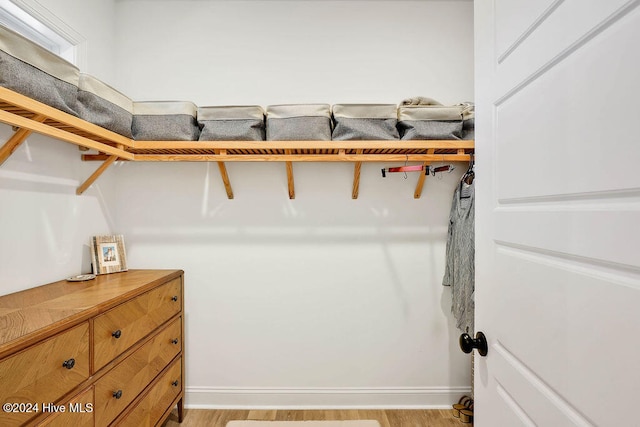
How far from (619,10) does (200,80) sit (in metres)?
2.28

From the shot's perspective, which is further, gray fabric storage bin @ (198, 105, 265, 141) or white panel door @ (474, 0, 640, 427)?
gray fabric storage bin @ (198, 105, 265, 141)

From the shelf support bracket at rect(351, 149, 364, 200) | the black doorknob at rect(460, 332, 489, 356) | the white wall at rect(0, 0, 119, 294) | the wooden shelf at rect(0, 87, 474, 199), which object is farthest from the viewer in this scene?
the shelf support bracket at rect(351, 149, 364, 200)

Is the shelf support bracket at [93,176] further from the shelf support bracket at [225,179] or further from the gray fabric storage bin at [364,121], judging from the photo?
the gray fabric storage bin at [364,121]

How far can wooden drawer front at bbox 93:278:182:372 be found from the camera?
4.47ft

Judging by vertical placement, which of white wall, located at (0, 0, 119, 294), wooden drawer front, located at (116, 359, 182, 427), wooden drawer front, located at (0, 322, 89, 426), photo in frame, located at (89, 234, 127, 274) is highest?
white wall, located at (0, 0, 119, 294)

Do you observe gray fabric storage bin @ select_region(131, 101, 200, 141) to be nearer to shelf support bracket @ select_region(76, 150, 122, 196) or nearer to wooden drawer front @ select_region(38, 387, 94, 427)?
shelf support bracket @ select_region(76, 150, 122, 196)

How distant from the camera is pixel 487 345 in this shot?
96cm

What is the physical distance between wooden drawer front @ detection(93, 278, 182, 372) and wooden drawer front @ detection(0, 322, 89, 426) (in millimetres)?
78

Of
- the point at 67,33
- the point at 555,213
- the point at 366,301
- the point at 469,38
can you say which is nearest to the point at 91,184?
the point at 67,33

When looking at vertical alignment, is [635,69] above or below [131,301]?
above

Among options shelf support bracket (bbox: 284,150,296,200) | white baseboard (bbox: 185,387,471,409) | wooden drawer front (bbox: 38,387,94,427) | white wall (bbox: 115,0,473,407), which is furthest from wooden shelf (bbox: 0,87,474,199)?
white baseboard (bbox: 185,387,471,409)

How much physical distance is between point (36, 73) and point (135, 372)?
1.37 m

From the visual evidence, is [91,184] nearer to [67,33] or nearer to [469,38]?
[67,33]

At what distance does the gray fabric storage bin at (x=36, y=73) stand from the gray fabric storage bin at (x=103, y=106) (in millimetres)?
43
